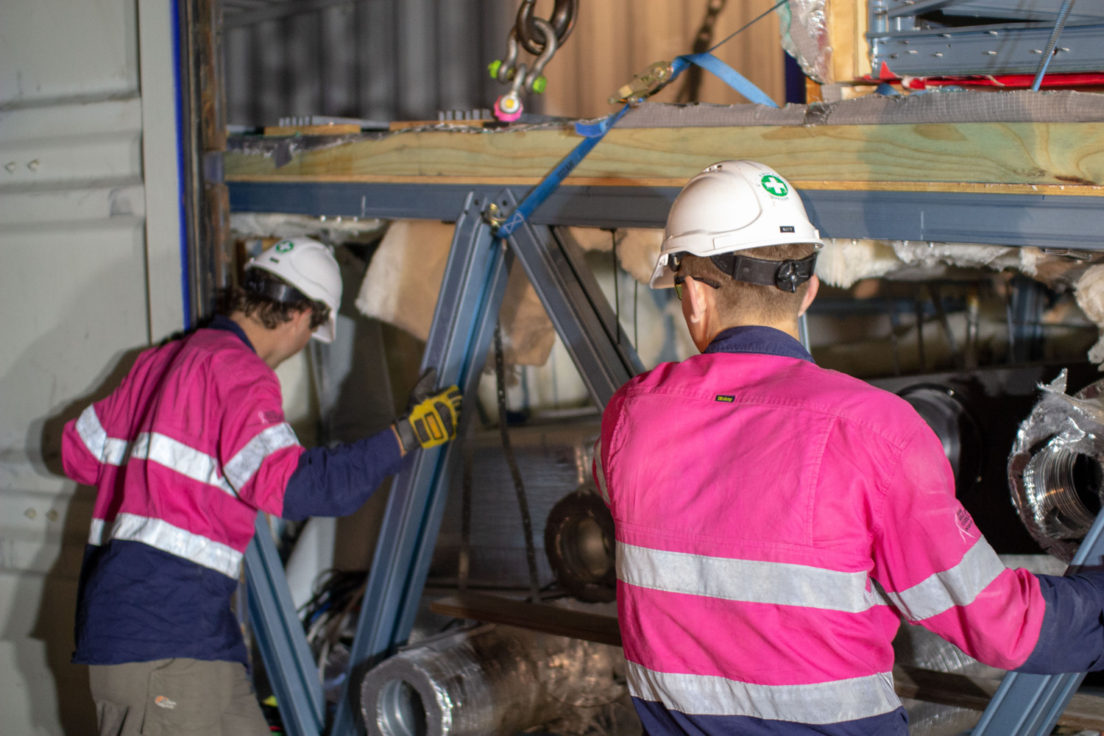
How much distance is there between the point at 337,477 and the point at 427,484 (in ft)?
1.19

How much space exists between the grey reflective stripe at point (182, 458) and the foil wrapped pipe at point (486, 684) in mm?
610

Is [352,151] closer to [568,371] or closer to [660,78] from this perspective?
[660,78]

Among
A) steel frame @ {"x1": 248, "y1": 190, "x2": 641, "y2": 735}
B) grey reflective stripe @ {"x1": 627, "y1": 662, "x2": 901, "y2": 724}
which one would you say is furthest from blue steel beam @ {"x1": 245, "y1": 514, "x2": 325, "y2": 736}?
grey reflective stripe @ {"x1": 627, "y1": 662, "x2": 901, "y2": 724}

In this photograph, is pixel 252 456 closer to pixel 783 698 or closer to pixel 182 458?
pixel 182 458

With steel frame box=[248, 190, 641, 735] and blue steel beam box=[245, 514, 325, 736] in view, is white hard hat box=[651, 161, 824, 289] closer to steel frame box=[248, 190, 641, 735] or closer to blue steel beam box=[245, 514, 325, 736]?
steel frame box=[248, 190, 641, 735]

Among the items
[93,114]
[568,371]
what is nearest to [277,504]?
[93,114]

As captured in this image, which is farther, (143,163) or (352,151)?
(143,163)

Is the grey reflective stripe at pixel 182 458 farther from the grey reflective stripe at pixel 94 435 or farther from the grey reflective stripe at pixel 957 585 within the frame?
the grey reflective stripe at pixel 957 585

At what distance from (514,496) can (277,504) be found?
1.05m

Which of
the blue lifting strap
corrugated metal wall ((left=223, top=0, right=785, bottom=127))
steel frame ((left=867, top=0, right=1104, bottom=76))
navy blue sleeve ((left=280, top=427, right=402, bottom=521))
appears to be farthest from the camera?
corrugated metal wall ((left=223, top=0, right=785, bottom=127))

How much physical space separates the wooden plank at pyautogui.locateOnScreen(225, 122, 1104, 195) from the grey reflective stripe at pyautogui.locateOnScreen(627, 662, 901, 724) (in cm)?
90

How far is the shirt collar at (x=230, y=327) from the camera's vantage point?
2.54 m

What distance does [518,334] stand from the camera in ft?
9.46

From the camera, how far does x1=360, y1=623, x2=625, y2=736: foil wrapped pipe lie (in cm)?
229
